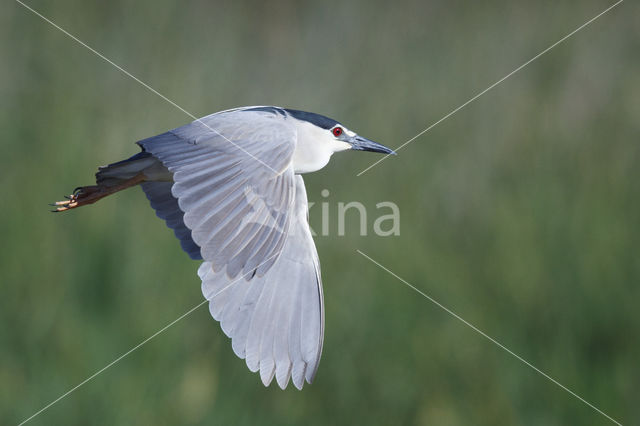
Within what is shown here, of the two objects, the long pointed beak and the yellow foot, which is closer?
the yellow foot

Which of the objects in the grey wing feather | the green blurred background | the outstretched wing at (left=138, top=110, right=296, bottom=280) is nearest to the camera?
the outstretched wing at (left=138, top=110, right=296, bottom=280)

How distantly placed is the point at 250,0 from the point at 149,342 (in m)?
1.66

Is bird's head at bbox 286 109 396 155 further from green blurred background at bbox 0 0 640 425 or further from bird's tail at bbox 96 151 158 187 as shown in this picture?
green blurred background at bbox 0 0 640 425

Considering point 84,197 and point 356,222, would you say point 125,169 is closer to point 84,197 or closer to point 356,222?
point 84,197

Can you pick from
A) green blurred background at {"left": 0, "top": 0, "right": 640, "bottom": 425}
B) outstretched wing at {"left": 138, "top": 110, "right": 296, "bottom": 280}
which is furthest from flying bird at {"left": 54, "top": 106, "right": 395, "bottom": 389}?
green blurred background at {"left": 0, "top": 0, "right": 640, "bottom": 425}

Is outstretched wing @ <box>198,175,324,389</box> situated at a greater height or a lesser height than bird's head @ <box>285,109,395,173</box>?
lesser

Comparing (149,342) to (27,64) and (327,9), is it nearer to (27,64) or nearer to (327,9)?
(27,64)

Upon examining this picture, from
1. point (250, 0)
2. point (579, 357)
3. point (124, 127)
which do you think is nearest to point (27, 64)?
point (124, 127)

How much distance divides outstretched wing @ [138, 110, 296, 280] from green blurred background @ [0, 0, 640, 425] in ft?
3.06

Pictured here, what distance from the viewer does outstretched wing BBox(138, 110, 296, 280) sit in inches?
45.3

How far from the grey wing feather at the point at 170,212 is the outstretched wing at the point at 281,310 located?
0.15 meters

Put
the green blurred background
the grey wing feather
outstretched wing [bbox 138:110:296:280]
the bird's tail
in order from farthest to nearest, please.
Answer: the green blurred background < the grey wing feather < the bird's tail < outstretched wing [bbox 138:110:296:280]

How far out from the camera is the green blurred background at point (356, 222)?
2330mm

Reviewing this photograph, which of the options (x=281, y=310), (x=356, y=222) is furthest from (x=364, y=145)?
(x=356, y=222)
